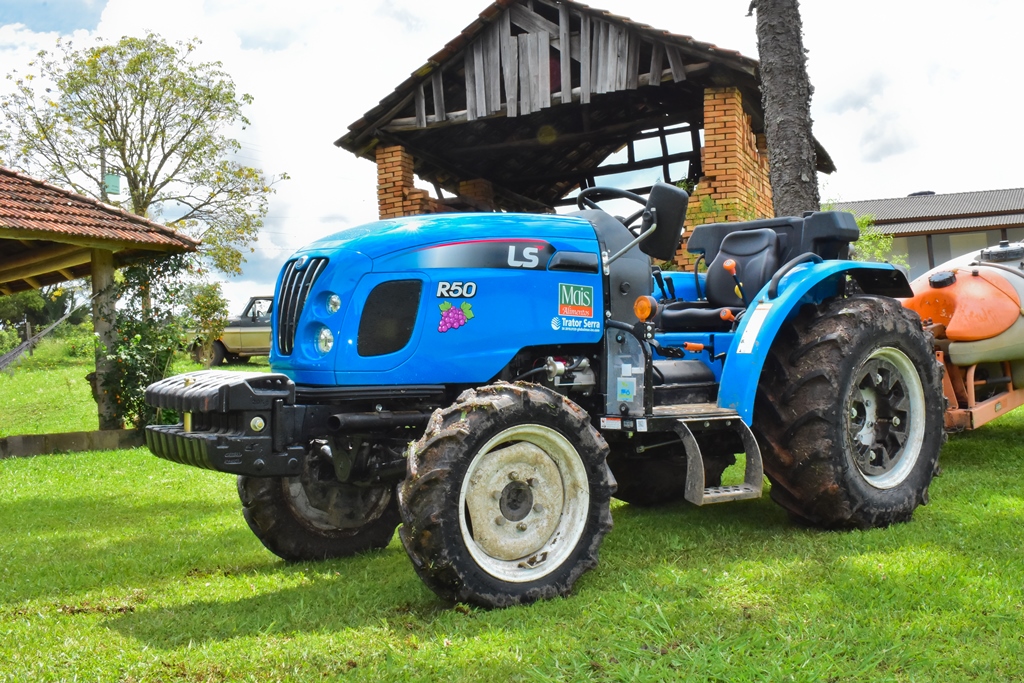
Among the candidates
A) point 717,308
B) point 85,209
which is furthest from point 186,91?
point 717,308

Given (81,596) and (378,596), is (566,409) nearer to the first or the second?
(378,596)

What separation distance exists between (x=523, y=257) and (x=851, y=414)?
207 cm

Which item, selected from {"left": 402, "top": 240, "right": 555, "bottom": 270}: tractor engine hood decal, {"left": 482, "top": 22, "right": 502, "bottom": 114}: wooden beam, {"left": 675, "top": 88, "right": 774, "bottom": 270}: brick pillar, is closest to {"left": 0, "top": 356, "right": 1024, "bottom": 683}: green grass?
{"left": 402, "top": 240, "right": 555, "bottom": 270}: tractor engine hood decal

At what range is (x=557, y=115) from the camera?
15984 mm

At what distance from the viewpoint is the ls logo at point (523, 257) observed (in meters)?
4.23

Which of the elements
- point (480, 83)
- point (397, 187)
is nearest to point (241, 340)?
point (397, 187)

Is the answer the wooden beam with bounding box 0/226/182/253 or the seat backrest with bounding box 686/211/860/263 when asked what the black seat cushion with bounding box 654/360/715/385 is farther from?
the wooden beam with bounding box 0/226/182/253

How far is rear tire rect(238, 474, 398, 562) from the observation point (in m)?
4.67

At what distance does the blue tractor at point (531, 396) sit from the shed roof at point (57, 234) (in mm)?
7578

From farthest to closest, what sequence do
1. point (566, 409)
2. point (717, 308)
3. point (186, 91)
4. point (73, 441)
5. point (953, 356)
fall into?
point (186, 91) < point (73, 441) < point (953, 356) < point (717, 308) < point (566, 409)

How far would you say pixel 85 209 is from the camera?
12258mm

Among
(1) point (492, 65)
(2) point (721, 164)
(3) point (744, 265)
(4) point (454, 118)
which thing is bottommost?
(3) point (744, 265)

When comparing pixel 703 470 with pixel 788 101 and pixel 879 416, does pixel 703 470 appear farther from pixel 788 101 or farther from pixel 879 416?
pixel 788 101

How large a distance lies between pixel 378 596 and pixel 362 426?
0.76 m
